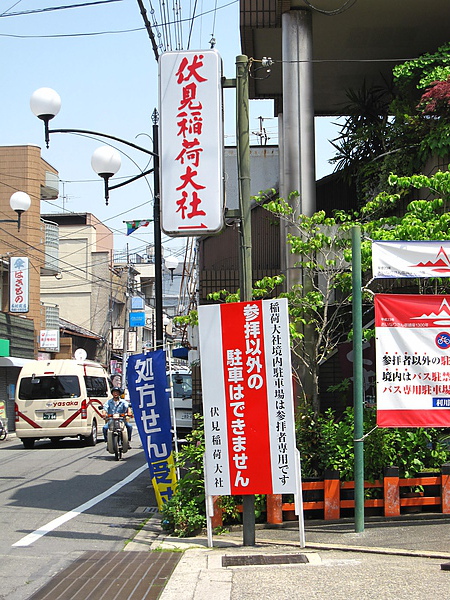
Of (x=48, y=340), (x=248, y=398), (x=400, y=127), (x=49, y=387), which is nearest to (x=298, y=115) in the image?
(x=400, y=127)

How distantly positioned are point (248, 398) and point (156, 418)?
3266 mm

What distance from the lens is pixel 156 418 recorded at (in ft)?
37.9

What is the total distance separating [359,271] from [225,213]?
169 centimetres

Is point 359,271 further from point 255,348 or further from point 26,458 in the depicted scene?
point 26,458

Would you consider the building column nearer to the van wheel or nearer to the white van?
the white van

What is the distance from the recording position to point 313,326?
12000 millimetres

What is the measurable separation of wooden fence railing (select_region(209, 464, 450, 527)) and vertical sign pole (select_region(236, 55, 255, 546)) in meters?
1.04

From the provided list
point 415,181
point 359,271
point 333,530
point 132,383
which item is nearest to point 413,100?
point 415,181

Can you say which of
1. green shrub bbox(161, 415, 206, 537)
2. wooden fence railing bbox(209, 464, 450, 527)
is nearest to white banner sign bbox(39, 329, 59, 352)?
green shrub bbox(161, 415, 206, 537)

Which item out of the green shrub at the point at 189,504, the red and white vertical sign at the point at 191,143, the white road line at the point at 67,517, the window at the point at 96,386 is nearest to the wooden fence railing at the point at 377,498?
the green shrub at the point at 189,504

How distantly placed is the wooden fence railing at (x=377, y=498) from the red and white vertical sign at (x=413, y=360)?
90 cm

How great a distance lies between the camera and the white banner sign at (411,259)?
9141 millimetres

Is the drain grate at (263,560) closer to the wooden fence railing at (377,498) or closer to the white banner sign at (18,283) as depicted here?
the wooden fence railing at (377,498)

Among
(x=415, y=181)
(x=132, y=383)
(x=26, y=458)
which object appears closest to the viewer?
(x=415, y=181)
